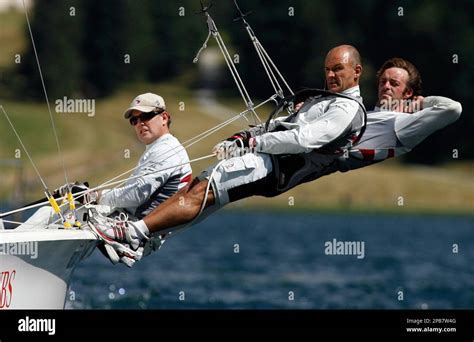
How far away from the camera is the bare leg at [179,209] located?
10477mm

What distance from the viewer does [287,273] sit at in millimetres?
26219

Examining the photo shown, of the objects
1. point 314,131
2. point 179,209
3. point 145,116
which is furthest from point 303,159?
point 145,116

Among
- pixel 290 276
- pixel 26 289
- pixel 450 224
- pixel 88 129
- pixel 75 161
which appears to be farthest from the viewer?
pixel 88 129

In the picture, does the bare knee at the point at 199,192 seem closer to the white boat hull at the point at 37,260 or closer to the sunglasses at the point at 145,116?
the sunglasses at the point at 145,116

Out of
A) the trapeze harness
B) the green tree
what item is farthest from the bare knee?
the green tree

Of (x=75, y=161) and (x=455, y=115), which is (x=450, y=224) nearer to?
(x=75, y=161)

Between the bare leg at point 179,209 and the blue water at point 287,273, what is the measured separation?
484cm

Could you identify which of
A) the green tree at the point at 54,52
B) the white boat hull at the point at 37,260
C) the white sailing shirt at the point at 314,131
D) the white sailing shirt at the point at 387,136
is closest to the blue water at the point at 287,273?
the white boat hull at the point at 37,260

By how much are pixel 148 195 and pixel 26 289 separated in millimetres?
1316

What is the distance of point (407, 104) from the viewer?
36.4ft

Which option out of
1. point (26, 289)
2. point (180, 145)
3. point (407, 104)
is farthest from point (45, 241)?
point (407, 104)

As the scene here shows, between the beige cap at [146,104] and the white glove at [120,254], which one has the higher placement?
the beige cap at [146,104]

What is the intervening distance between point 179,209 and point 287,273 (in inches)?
627

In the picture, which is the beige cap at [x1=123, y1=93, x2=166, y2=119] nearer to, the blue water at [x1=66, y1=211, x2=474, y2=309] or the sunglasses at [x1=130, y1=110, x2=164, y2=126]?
the sunglasses at [x1=130, y1=110, x2=164, y2=126]
